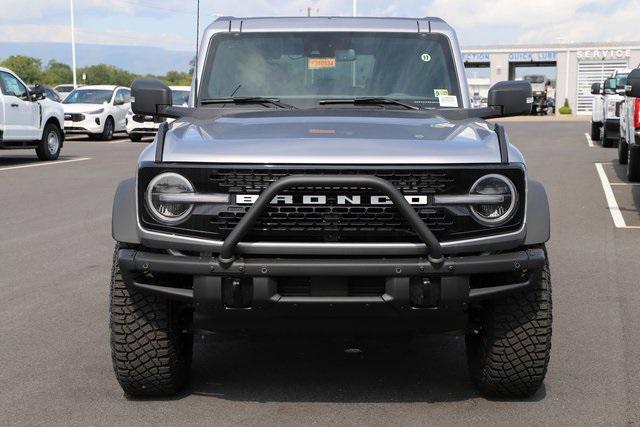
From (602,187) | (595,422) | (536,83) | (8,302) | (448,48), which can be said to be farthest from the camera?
(536,83)

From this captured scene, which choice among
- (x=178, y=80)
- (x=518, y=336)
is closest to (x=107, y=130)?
(x=518, y=336)

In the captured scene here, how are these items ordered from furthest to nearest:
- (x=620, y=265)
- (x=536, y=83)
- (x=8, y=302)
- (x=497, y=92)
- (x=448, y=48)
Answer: (x=536, y=83)
(x=620, y=265)
(x=8, y=302)
(x=448, y=48)
(x=497, y=92)

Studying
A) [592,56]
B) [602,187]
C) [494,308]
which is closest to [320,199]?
[494,308]

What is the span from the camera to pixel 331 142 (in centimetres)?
440

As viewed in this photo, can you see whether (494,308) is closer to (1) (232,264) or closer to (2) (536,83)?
(1) (232,264)

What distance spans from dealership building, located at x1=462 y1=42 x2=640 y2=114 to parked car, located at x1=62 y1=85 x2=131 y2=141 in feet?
143

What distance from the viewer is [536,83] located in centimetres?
6606

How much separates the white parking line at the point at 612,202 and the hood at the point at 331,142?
7.03 meters

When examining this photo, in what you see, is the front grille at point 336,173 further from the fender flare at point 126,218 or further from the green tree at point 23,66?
the green tree at point 23,66

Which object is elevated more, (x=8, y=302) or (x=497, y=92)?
(x=497, y=92)

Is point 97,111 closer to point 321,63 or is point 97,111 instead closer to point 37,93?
point 37,93

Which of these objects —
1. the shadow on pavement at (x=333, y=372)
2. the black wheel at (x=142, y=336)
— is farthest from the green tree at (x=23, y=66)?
the black wheel at (x=142, y=336)

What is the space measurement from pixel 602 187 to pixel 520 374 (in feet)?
38.1

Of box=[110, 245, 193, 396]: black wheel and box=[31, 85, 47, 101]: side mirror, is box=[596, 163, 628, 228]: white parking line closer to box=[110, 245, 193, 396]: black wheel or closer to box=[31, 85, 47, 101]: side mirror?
box=[110, 245, 193, 396]: black wheel
